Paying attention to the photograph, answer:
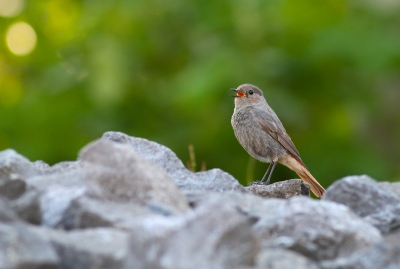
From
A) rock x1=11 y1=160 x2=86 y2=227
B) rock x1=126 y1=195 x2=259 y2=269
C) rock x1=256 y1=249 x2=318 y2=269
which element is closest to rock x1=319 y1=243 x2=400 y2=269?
rock x1=256 y1=249 x2=318 y2=269

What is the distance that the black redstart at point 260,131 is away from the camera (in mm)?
9375

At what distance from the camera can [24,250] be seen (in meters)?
2.98

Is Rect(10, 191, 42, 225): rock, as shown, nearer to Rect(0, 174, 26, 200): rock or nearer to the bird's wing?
Rect(0, 174, 26, 200): rock

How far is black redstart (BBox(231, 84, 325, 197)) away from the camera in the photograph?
9375 millimetres

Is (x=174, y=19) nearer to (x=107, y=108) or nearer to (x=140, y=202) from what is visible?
(x=107, y=108)

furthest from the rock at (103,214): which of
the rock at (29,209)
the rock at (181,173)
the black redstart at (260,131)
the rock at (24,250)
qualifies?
the black redstart at (260,131)

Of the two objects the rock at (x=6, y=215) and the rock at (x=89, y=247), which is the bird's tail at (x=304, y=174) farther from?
the rock at (x=6, y=215)

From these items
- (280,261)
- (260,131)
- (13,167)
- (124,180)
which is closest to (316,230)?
(280,261)

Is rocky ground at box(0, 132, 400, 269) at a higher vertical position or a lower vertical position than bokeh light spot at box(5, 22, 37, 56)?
lower

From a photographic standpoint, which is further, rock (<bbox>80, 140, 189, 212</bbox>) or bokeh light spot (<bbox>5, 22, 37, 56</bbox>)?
bokeh light spot (<bbox>5, 22, 37, 56</bbox>)

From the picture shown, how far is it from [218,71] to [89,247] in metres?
5.96

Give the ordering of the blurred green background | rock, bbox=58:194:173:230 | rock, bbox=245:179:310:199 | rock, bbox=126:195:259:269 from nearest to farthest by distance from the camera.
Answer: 1. rock, bbox=126:195:259:269
2. rock, bbox=58:194:173:230
3. rock, bbox=245:179:310:199
4. the blurred green background

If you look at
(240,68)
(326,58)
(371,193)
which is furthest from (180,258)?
(326,58)

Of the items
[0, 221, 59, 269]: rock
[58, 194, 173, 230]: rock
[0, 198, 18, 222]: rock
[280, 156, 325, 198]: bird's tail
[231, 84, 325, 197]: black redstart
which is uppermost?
[0, 198, 18, 222]: rock
